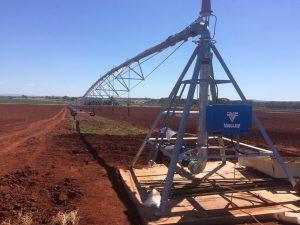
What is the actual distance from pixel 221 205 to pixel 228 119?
1.78 metres

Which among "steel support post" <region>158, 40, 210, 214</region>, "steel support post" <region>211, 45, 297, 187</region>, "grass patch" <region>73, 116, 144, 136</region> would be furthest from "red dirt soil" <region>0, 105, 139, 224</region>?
"grass patch" <region>73, 116, 144, 136</region>

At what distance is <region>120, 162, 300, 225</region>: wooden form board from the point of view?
661 cm

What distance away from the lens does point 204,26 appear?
318 inches

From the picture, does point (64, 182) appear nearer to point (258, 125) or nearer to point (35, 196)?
point (35, 196)

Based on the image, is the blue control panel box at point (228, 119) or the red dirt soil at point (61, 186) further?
the blue control panel box at point (228, 119)

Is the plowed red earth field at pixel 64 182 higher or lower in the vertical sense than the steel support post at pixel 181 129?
lower

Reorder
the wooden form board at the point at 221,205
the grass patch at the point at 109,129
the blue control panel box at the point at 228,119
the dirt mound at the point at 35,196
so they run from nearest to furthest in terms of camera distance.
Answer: the wooden form board at the point at 221,205 < the dirt mound at the point at 35,196 < the blue control panel box at the point at 228,119 < the grass patch at the point at 109,129

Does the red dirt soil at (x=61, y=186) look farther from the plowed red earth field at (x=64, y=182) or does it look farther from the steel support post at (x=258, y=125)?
the steel support post at (x=258, y=125)

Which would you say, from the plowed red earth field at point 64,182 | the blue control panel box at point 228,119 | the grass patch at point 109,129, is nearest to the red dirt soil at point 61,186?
the plowed red earth field at point 64,182

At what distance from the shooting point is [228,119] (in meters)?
7.55

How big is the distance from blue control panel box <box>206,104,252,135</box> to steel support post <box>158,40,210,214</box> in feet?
1.53

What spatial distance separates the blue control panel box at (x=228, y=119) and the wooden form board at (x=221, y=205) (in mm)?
1464

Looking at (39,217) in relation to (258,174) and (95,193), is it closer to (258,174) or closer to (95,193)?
(95,193)

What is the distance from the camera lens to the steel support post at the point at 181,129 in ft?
23.1
